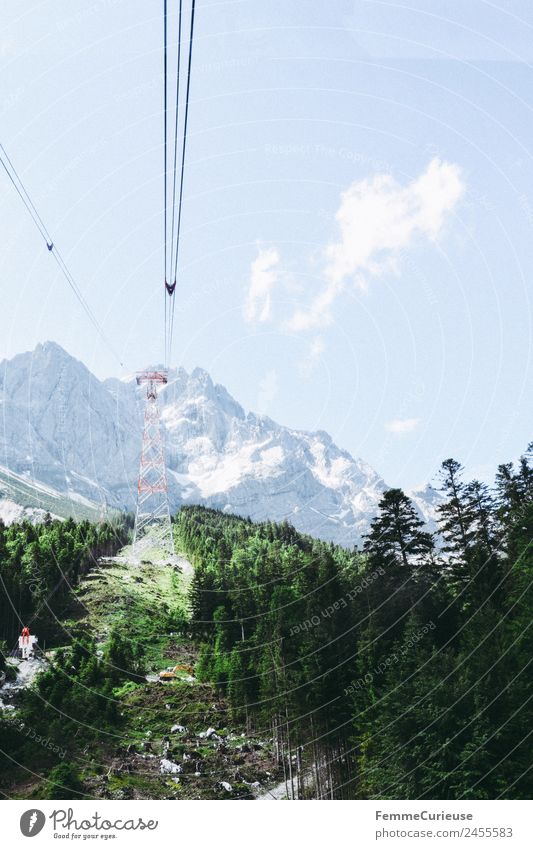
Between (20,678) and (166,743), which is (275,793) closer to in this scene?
(166,743)

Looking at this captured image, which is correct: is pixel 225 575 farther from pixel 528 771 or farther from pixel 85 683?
pixel 528 771

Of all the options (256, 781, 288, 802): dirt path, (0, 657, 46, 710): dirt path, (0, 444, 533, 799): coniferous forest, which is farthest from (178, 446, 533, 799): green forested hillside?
(0, 657, 46, 710): dirt path

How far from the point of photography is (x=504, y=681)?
30.6 m

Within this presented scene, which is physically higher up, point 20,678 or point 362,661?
point 20,678

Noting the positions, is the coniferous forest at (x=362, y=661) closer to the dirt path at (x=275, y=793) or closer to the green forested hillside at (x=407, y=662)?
the green forested hillside at (x=407, y=662)

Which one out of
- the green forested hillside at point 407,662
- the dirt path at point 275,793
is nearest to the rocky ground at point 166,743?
the dirt path at point 275,793

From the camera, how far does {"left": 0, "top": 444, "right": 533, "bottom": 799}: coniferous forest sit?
30.0m

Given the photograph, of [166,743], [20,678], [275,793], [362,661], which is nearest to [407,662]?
[362,661]

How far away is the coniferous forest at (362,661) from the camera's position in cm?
3003

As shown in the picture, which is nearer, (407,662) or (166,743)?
(407,662)

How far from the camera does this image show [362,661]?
4109cm

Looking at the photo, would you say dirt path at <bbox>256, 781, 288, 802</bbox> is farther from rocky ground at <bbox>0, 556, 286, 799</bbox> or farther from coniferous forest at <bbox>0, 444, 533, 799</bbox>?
coniferous forest at <bbox>0, 444, 533, 799</bbox>

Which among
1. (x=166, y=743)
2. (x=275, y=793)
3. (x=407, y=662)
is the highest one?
(x=407, y=662)

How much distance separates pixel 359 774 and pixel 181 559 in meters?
76.6
